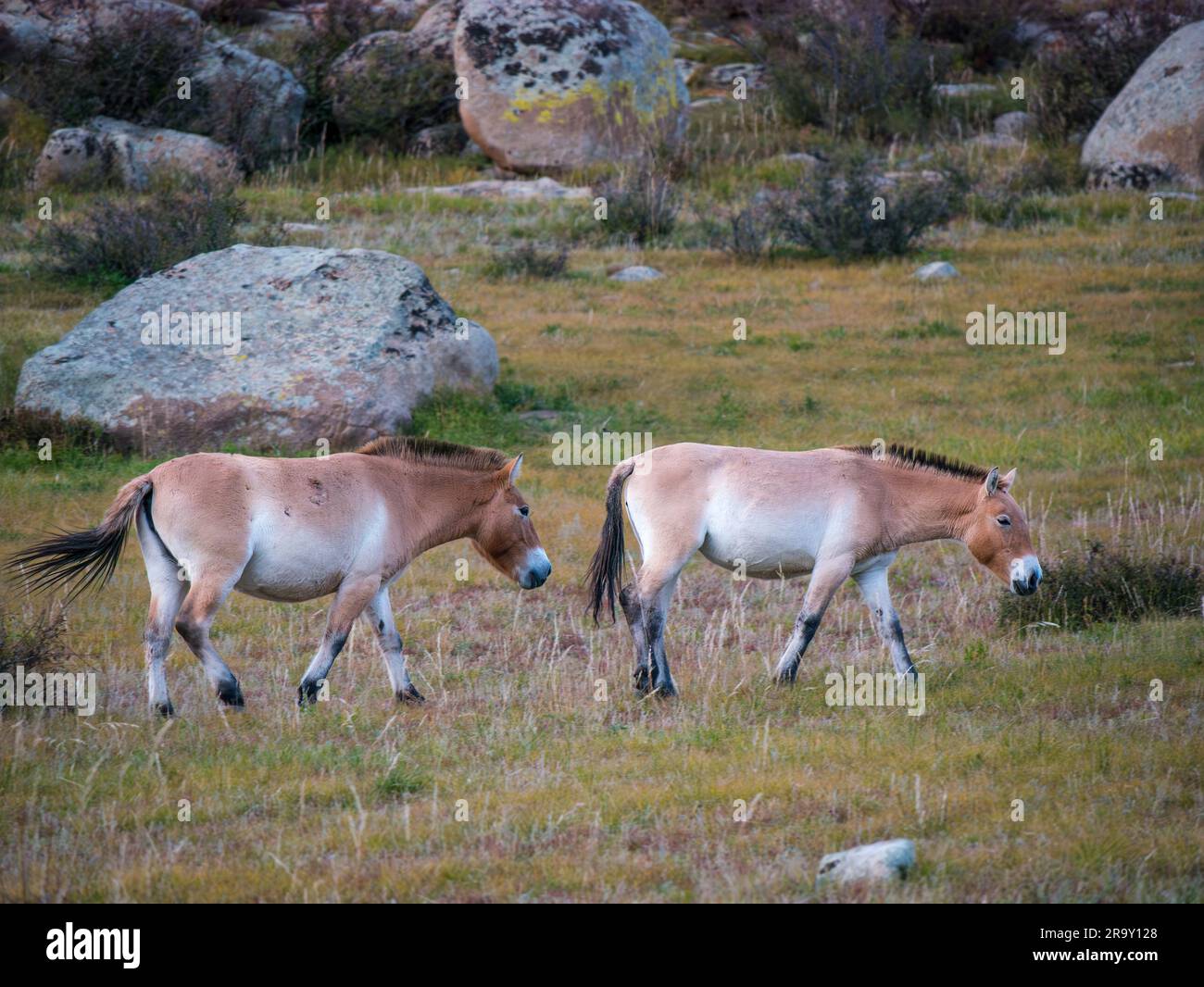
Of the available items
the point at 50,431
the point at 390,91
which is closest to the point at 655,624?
the point at 50,431

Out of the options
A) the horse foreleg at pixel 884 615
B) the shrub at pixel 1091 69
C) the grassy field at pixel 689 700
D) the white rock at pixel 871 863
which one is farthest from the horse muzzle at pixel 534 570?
the shrub at pixel 1091 69

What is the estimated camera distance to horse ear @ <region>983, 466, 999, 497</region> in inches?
367

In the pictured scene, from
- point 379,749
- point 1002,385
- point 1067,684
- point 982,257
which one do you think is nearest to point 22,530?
point 379,749

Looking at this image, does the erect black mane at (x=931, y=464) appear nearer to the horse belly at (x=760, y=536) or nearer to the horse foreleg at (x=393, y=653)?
the horse belly at (x=760, y=536)

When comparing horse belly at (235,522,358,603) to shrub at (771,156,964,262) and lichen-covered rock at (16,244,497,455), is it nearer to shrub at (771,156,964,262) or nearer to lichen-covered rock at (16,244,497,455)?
lichen-covered rock at (16,244,497,455)

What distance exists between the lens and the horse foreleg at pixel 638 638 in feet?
29.8

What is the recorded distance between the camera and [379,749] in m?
7.85

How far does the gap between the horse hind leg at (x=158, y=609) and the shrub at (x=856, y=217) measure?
15.2m

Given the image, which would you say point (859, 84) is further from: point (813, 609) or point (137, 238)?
point (813, 609)

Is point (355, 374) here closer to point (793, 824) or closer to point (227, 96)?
point (793, 824)

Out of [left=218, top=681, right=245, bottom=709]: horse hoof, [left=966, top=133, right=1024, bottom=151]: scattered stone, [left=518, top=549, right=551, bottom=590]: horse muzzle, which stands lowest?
[left=218, top=681, right=245, bottom=709]: horse hoof

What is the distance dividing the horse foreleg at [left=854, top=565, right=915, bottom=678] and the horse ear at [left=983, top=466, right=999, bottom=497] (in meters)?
0.87

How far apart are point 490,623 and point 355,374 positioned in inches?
206

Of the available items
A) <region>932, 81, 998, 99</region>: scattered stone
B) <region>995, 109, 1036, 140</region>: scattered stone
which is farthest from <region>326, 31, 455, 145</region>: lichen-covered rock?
<region>995, 109, 1036, 140</region>: scattered stone
